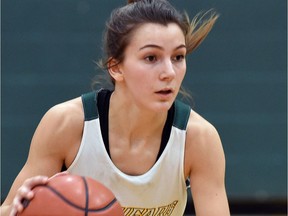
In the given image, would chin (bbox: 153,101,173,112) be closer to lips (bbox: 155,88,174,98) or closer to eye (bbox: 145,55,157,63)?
lips (bbox: 155,88,174,98)

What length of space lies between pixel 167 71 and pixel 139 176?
1.89 feet

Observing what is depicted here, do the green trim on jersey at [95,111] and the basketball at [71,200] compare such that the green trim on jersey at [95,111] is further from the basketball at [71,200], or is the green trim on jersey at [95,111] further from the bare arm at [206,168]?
the basketball at [71,200]

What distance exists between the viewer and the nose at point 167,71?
3305 mm

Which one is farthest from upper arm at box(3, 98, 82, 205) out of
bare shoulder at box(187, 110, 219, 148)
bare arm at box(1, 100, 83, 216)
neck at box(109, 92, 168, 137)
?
bare shoulder at box(187, 110, 219, 148)

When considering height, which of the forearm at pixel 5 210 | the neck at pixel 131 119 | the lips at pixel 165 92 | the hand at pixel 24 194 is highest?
the lips at pixel 165 92

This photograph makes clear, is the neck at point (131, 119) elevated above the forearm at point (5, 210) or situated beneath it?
elevated above

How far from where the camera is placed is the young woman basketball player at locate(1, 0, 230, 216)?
11.1 ft

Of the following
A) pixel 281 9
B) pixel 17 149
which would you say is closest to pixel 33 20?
pixel 17 149

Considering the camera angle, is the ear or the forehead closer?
the forehead

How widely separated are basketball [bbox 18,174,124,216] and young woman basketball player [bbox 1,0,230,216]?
1.14 ft

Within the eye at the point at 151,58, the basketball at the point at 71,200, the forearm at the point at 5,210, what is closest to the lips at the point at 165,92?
the eye at the point at 151,58

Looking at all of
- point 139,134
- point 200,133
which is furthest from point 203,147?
point 139,134

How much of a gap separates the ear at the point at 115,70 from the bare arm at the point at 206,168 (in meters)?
0.40

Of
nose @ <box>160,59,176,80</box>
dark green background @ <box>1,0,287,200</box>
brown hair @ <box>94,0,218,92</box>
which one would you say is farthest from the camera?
dark green background @ <box>1,0,287,200</box>
